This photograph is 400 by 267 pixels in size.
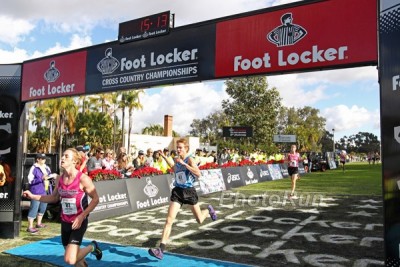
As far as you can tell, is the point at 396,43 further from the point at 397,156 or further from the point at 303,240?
the point at 303,240

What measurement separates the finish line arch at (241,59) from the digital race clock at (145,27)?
120 millimetres

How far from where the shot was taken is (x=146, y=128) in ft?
297

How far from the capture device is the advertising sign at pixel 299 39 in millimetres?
5068

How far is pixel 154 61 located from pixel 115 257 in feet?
12.0

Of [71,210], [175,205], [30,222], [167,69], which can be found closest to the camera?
[71,210]

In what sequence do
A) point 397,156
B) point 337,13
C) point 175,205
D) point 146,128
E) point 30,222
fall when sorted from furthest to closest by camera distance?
point 146,128 → point 30,222 → point 175,205 → point 337,13 → point 397,156

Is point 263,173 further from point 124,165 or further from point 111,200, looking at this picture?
point 111,200

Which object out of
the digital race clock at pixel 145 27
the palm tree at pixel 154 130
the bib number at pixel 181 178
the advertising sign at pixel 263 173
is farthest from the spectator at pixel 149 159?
the palm tree at pixel 154 130

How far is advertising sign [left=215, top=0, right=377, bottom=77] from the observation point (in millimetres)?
5068

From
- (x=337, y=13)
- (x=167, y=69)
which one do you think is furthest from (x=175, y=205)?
(x=337, y=13)

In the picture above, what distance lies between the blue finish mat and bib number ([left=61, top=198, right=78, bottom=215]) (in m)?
1.50

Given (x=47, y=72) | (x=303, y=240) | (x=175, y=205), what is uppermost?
(x=47, y=72)

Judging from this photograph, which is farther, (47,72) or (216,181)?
(216,181)

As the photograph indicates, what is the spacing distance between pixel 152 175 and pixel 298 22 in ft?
25.6
